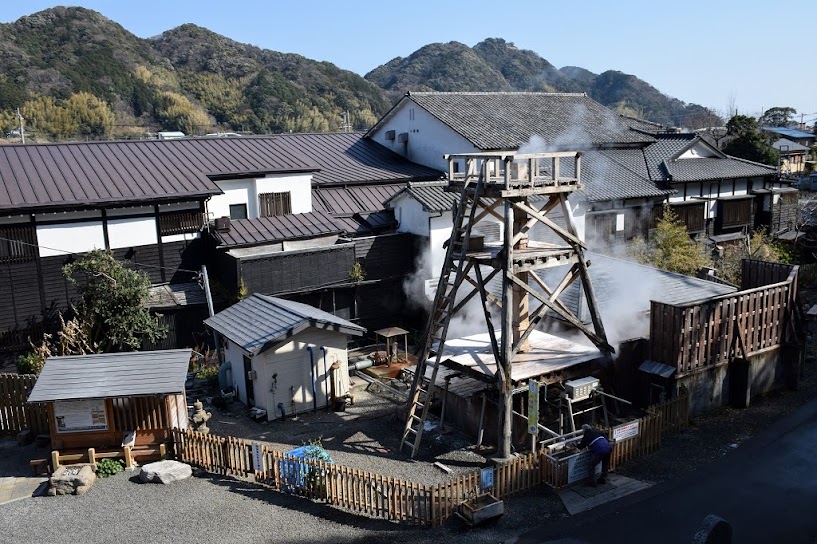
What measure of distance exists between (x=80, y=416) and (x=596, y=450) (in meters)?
11.5

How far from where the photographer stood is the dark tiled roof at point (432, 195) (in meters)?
24.7

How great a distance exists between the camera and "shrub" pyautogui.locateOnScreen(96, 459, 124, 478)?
48.8ft

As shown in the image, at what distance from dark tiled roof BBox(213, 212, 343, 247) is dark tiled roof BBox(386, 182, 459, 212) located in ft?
10.6

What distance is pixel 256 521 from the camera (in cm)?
1281

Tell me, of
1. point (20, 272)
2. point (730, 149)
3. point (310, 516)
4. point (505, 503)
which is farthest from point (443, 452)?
point (730, 149)

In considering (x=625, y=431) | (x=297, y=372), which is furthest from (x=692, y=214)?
(x=297, y=372)

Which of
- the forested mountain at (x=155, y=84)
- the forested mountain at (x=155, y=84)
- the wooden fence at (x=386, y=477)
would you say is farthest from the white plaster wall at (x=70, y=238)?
the forested mountain at (x=155, y=84)

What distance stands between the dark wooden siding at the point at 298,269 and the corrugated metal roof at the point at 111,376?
650 centimetres

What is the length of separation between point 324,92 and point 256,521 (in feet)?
340

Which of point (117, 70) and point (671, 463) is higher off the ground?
point (117, 70)

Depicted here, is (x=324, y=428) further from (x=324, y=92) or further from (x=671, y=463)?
(x=324, y=92)

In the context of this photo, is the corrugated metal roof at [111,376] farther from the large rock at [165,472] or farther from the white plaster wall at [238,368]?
the white plaster wall at [238,368]

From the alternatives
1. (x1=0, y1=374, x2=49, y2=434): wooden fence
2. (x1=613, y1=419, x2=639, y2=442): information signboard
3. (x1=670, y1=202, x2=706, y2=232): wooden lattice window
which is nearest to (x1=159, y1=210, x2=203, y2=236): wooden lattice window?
(x1=0, y1=374, x2=49, y2=434): wooden fence

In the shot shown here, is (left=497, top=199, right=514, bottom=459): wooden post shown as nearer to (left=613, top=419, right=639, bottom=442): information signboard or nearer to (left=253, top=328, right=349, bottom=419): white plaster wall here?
(left=613, top=419, right=639, bottom=442): information signboard
